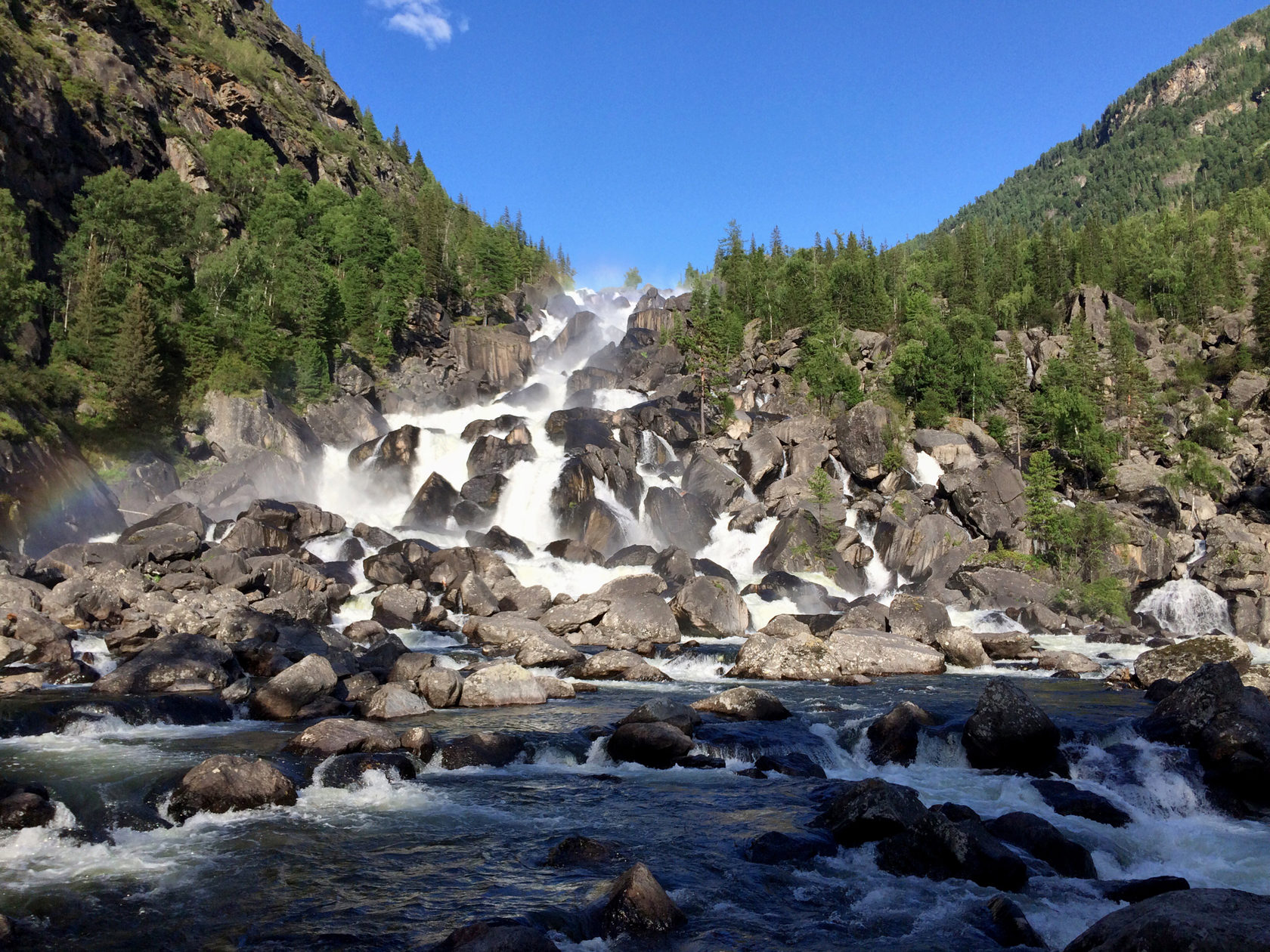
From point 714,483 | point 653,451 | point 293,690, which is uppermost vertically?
point 653,451

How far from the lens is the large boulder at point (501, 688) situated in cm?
2177

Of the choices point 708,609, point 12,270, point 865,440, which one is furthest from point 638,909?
point 865,440

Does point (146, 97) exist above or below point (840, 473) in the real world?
above

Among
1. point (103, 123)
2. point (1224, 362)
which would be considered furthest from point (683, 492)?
point (1224, 362)

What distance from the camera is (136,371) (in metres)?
47.6

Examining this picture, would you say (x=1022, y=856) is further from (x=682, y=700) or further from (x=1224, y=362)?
(x=1224, y=362)

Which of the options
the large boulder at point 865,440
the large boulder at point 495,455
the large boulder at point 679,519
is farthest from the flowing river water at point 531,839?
the large boulder at point 865,440

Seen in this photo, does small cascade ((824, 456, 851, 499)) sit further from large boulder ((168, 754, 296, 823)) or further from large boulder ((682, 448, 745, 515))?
large boulder ((168, 754, 296, 823))

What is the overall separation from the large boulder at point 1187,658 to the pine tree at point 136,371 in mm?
54049

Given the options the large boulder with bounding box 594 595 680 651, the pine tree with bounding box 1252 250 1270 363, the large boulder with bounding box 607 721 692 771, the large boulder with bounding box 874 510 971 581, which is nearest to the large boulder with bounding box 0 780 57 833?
the large boulder with bounding box 607 721 692 771

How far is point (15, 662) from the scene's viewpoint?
73.9 ft

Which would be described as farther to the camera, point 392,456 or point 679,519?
point 392,456

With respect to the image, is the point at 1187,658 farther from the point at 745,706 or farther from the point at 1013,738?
the point at 745,706

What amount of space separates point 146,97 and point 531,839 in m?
88.7
